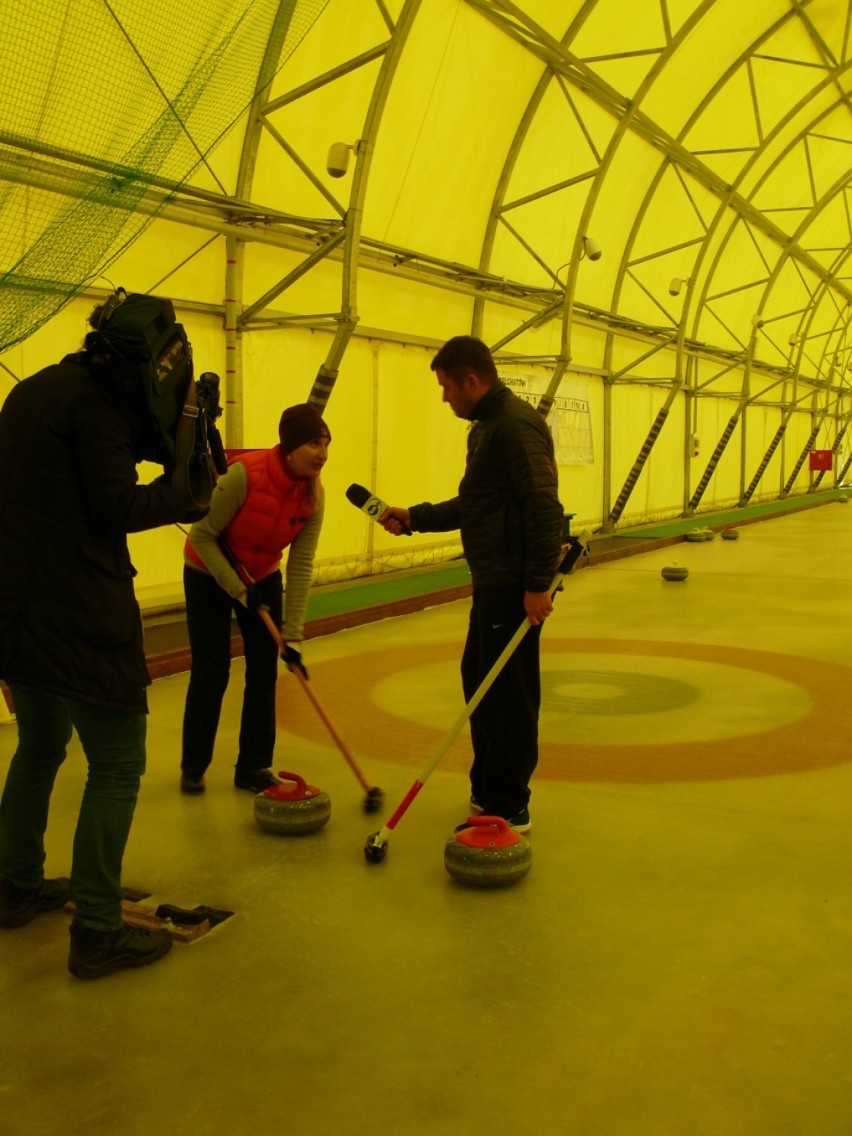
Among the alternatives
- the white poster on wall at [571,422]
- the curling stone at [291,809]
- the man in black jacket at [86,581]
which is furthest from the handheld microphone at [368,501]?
the white poster on wall at [571,422]

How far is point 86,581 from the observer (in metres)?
2.86

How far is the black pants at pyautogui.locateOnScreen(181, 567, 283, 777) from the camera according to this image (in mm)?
4605

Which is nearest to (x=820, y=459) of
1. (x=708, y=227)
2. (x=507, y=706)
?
(x=708, y=227)

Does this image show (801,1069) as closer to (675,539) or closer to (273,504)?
(273,504)

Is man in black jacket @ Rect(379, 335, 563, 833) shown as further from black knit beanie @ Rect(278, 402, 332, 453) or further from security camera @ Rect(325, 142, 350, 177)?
security camera @ Rect(325, 142, 350, 177)

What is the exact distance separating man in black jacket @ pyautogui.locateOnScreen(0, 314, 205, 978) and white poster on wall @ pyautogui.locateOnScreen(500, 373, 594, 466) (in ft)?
41.4

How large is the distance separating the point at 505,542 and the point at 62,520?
65.9 inches

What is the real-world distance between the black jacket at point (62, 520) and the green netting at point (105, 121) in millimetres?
1116

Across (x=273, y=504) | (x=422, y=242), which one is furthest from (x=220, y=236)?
(x=273, y=504)

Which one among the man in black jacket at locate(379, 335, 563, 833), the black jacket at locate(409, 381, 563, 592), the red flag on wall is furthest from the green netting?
the red flag on wall

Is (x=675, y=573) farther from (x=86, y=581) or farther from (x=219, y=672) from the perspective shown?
(x=86, y=581)

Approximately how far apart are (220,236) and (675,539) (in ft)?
32.9

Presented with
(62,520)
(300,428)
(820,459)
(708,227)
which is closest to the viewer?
(62,520)

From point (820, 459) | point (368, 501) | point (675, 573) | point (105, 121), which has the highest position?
point (105, 121)
